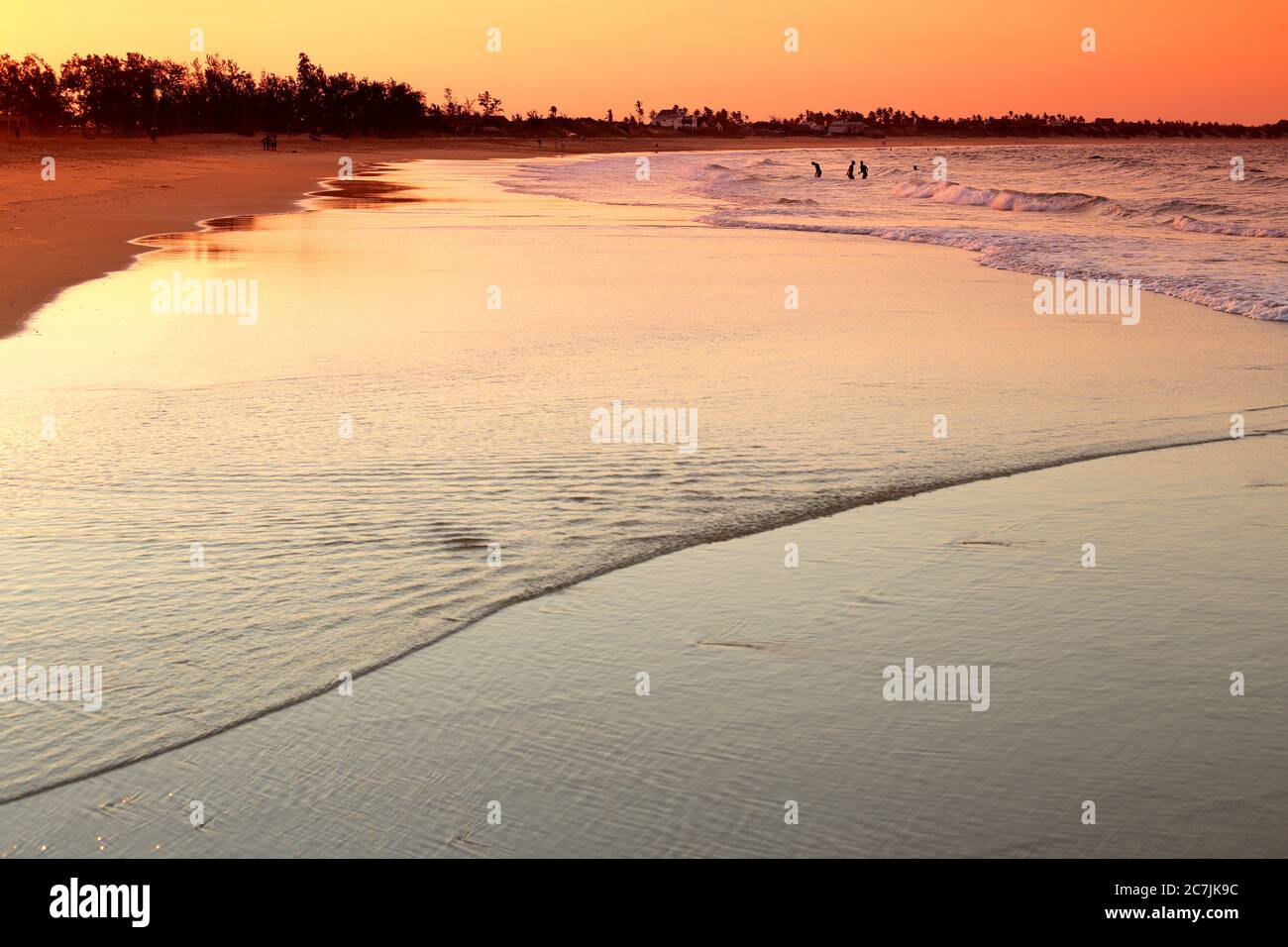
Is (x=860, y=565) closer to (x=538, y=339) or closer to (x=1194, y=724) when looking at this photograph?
(x=1194, y=724)

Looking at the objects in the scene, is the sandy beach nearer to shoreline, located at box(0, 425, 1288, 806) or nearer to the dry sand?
shoreline, located at box(0, 425, 1288, 806)

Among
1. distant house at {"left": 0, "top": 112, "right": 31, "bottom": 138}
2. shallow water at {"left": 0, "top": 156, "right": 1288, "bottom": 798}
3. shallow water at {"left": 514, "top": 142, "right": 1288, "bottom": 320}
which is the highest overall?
distant house at {"left": 0, "top": 112, "right": 31, "bottom": 138}

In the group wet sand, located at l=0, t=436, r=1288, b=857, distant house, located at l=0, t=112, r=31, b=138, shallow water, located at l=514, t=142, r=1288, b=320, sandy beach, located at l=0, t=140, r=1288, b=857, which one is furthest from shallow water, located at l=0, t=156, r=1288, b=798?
distant house, located at l=0, t=112, r=31, b=138

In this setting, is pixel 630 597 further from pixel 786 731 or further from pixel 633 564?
pixel 786 731

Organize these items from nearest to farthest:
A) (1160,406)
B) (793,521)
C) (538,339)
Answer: (793,521) → (1160,406) → (538,339)

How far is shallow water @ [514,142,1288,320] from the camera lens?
61.8 ft

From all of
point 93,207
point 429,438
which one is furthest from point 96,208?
point 429,438

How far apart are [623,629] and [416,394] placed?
4.42 m

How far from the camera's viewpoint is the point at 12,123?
509 feet

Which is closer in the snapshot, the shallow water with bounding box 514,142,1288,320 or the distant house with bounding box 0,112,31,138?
the shallow water with bounding box 514,142,1288,320

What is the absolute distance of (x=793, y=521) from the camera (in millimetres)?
5918

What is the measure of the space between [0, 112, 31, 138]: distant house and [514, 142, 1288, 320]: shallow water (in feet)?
362

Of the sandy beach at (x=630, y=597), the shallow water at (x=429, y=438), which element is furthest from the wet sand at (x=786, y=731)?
the shallow water at (x=429, y=438)
